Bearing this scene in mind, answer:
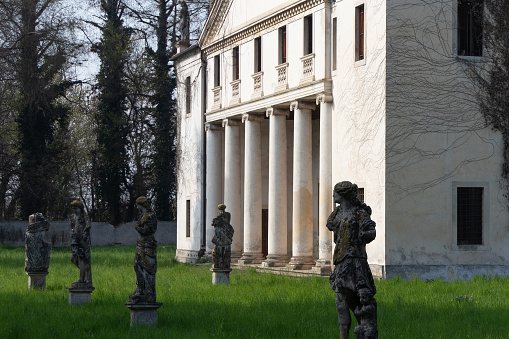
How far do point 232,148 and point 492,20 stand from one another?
47.9 ft

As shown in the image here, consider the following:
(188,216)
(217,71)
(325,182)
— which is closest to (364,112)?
(325,182)

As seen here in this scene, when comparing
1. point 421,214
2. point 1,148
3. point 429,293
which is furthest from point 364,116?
point 1,148

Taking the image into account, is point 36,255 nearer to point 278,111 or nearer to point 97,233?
point 278,111

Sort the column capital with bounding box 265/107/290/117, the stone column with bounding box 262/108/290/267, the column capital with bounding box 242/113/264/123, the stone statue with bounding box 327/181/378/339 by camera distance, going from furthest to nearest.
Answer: the column capital with bounding box 242/113/264/123 → the column capital with bounding box 265/107/290/117 → the stone column with bounding box 262/108/290/267 → the stone statue with bounding box 327/181/378/339

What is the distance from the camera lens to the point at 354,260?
1115cm

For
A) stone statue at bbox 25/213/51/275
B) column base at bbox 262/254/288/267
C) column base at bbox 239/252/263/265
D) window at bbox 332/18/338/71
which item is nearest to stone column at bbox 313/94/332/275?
window at bbox 332/18/338/71

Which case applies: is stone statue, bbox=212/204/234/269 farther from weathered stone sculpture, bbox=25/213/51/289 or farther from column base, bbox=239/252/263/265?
column base, bbox=239/252/263/265

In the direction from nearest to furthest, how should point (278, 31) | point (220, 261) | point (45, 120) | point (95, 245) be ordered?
point (220, 261) < point (278, 31) < point (45, 120) < point (95, 245)

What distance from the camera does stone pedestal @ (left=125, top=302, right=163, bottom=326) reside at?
1577 cm

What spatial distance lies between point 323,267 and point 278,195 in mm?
4956

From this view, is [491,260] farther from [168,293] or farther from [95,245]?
[95,245]

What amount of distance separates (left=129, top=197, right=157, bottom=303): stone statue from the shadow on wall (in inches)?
1558

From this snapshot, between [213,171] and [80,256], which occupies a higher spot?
[213,171]

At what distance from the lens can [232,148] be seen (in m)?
38.6
